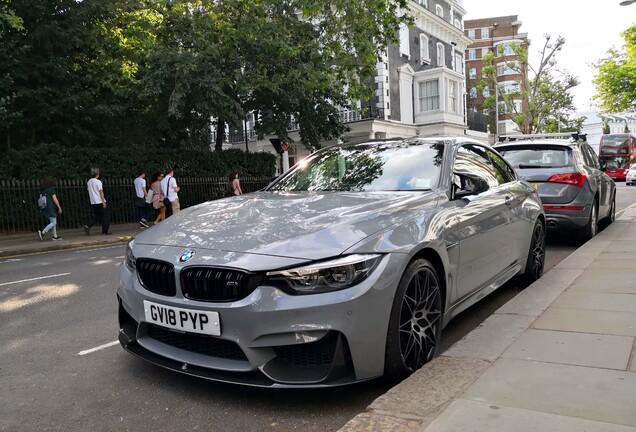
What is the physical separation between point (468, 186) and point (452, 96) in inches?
1379

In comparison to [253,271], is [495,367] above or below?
below

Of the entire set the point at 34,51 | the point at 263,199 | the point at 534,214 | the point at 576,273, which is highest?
the point at 34,51

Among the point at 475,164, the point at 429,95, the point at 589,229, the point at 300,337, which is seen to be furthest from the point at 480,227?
the point at 429,95

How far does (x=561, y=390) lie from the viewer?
2742 millimetres

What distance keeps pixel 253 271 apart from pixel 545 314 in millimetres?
2749

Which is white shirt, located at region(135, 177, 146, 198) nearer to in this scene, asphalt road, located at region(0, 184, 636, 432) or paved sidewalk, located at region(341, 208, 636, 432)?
asphalt road, located at region(0, 184, 636, 432)

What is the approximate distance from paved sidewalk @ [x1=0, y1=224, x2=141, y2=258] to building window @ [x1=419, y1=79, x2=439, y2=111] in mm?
25121

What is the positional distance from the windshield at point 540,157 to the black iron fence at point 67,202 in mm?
12987

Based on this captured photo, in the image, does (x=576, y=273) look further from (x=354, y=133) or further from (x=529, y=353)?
(x=354, y=133)

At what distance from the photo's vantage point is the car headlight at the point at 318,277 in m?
2.72

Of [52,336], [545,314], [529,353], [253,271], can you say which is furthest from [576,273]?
[52,336]

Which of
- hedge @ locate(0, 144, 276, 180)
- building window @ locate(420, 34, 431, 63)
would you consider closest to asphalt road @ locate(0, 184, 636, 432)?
hedge @ locate(0, 144, 276, 180)

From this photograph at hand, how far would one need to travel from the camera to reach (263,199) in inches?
155

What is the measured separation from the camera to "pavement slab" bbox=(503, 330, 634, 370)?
10.4 ft
